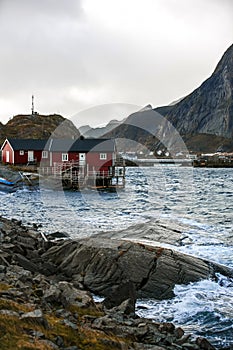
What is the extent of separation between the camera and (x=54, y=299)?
424 inches

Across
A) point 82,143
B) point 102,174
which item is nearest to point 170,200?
point 102,174

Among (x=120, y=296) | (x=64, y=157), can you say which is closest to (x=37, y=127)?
(x=64, y=157)

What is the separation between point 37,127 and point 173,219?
12369 centimetres

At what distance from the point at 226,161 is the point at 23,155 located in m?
149

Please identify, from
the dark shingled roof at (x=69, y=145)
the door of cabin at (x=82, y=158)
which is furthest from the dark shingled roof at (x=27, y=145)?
the door of cabin at (x=82, y=158)

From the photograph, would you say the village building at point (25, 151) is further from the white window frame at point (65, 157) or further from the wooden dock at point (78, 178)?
the wooden dock at point (78, 178)

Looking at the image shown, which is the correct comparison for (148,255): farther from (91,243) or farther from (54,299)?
(54,299)

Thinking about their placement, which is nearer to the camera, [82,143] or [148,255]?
[148,255]

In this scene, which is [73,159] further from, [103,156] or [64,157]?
[103,156]

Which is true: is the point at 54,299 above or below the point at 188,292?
above

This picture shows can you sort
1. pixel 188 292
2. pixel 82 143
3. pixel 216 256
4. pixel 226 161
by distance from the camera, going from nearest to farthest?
pixel 188 292, pixel 216 256, pixel 82 143, pixel 226 161

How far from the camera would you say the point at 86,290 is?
1447 centimetres

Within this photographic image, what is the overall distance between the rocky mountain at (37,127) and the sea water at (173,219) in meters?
90.7

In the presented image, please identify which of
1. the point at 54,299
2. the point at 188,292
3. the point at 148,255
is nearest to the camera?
the point at 54,299
